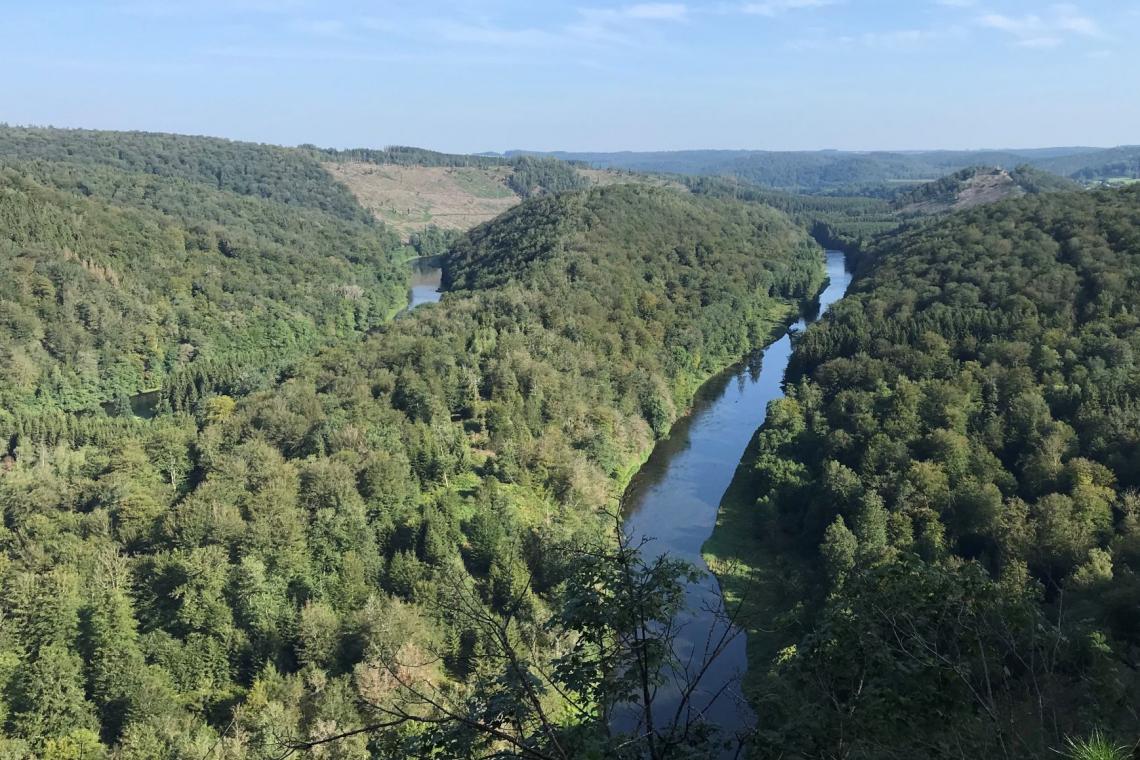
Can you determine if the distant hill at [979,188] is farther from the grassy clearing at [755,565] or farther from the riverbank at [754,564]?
the grassy clearing at [755,565]

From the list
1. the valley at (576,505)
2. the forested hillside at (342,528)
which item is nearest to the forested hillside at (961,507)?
the valley at (576,505)

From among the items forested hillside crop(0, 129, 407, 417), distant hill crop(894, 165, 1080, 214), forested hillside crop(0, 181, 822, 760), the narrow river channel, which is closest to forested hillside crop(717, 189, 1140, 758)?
the narrow river channel

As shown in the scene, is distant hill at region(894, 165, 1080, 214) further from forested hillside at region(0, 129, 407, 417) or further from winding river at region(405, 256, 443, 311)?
forested hillside at region(0, 129, 407, 417)

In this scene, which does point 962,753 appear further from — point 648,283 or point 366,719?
point 648,283

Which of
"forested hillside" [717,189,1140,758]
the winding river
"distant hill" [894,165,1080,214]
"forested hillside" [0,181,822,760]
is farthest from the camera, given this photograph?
"distant hill" [894,165,1080,214]

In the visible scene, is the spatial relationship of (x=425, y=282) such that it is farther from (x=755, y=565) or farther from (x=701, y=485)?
(x=755, y=565)

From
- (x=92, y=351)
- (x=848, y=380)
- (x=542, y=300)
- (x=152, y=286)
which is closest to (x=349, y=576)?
(x=848, y=380)
